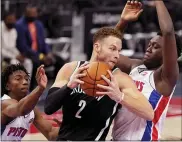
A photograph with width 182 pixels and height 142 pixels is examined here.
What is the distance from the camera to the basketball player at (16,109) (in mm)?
5148

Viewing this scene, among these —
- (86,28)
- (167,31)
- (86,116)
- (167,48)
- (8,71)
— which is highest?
(167,31)

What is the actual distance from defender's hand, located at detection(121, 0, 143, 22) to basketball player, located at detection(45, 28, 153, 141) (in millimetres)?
773

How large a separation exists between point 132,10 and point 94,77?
4.65ft

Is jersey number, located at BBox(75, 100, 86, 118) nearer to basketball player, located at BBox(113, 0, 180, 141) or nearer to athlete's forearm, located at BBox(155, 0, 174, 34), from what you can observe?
basketball player, located at BBox(113, 0, 180, 141)

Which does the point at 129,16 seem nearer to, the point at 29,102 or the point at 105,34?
the point at 105,34

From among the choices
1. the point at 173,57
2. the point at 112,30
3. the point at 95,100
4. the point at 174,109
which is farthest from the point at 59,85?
the point at 174,109

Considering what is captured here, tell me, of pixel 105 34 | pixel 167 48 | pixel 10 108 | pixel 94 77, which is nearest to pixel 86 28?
pixel 10 108

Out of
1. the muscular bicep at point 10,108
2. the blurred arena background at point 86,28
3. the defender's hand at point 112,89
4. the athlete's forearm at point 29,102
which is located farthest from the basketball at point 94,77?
the blurred arena background at point 86,28

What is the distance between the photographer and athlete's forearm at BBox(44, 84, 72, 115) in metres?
4.43

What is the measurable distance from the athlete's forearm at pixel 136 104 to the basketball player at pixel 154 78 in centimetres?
47

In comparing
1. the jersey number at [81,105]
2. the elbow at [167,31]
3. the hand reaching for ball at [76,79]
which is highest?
the elbow at [167,31]

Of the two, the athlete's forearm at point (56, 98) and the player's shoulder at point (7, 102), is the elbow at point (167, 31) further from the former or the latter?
the player's shoulder at point (7, 102)

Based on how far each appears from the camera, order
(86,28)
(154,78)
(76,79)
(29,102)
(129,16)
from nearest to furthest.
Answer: (76,79), (29,102), (154,78), (129,16), (86,28)

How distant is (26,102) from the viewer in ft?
16.3
